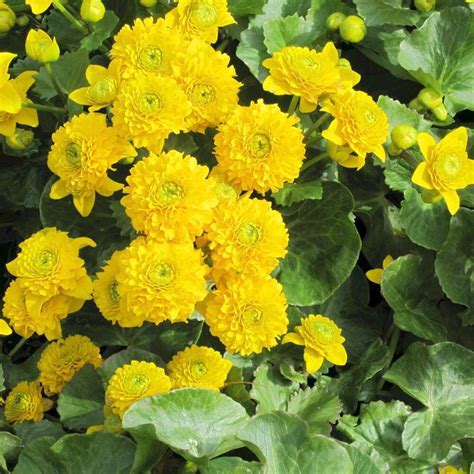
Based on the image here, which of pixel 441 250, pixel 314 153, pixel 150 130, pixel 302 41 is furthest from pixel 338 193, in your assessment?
pixel 150 130

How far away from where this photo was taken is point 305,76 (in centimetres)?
138

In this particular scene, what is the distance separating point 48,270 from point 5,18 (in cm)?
61

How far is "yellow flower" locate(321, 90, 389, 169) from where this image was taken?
1.33 meters

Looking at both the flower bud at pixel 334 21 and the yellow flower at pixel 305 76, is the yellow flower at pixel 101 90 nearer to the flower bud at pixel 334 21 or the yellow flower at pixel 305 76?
the yellow flower at pixel 305 76

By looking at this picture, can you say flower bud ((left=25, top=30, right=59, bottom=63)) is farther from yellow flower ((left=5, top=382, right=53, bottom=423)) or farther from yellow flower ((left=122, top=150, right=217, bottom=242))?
yellow flower ((left=5, top=382, right=53, bottom=423))

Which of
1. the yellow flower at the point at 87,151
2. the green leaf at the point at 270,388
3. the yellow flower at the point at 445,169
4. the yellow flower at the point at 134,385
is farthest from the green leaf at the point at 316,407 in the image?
the yellow flower at the point at 87,151

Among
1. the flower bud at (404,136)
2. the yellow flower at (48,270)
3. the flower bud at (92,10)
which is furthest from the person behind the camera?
the flower bud at (92,10)

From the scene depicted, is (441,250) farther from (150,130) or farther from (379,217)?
(150,130)

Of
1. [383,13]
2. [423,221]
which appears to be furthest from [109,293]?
[383,13]

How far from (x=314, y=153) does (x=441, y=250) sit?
0.32 metres

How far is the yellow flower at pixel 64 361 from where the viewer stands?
4.89 ft

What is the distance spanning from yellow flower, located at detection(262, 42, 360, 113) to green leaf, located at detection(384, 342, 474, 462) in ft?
1.67

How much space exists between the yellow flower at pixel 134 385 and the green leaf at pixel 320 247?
0.37 meters

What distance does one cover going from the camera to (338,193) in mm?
1585
